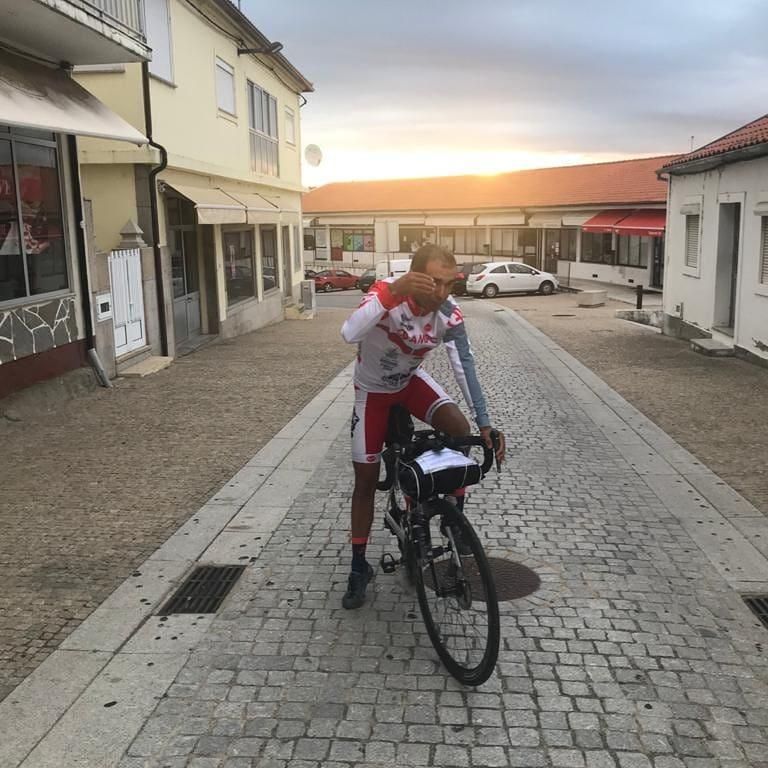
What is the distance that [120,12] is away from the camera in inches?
390

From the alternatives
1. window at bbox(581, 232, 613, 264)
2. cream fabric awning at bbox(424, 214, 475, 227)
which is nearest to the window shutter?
window at bbox(581, 232, 613, 264)

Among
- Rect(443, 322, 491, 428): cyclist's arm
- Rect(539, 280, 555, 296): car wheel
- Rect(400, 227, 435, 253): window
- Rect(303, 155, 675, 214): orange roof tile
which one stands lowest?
Rect(539, 280, 555, 296): car wheel

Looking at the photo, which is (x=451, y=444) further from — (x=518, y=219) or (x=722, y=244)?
(x=518, y=219)

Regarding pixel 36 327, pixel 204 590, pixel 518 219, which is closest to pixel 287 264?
pixel 36 327

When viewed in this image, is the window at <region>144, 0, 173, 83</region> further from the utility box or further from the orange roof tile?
the orange roof tile

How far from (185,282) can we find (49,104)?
26.0ft

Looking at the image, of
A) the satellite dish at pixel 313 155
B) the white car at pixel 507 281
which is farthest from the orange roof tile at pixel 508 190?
the satellite dish at pixel 313 155

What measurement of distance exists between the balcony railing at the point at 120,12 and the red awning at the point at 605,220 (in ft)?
88.9

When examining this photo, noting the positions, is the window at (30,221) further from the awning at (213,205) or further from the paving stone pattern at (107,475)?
the awning at (213,205)

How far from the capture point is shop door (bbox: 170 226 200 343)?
611 inches

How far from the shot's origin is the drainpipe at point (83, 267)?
10.2 metres

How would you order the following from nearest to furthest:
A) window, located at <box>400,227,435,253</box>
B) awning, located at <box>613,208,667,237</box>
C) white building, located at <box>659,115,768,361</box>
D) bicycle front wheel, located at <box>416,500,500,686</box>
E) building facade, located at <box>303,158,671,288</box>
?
bicycle front wheel, located at <box>416,500,500,686</box> → white building, located at <box>659,115,768,361</box> → awning, located at <box>613,208,667,237</box> → building facade, located at <box>303,158,671,288</box> → window, located at <box>400,227,435,253</box>

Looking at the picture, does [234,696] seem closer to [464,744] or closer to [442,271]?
[464,744]

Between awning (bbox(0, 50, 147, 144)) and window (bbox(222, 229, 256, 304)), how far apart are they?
8208 millimetres
